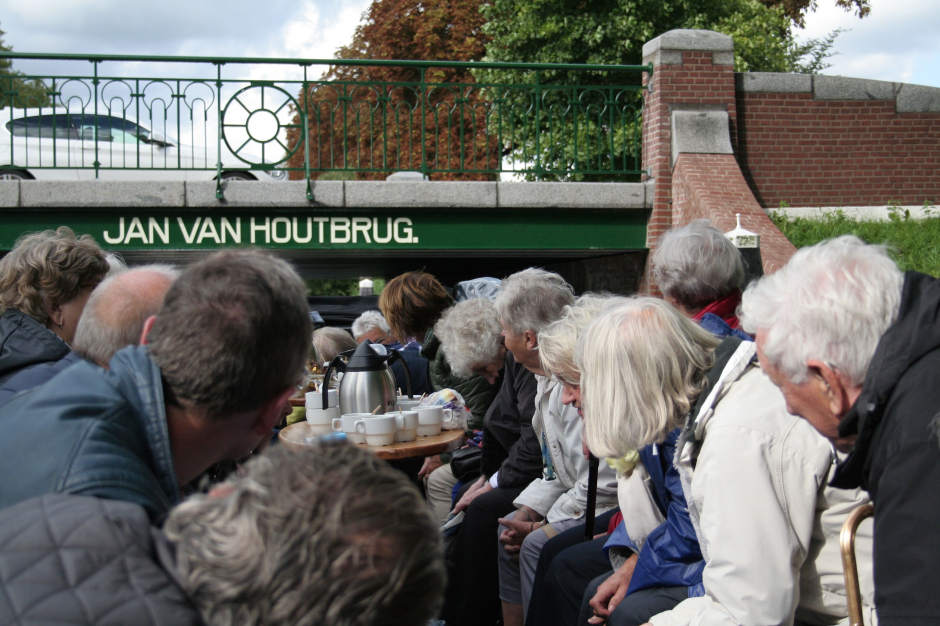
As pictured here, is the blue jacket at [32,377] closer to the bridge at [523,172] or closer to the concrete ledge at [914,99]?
the bridge at [523,172]

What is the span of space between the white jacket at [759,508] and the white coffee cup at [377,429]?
2068 millimetres

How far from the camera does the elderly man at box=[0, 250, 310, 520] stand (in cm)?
124

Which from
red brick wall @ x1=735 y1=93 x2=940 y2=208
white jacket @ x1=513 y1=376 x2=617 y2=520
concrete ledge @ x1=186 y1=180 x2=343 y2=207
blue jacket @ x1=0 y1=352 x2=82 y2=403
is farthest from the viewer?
red brick wall @ x1=735 y1=93 x2=940 y2=208

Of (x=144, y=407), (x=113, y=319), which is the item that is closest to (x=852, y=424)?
(x=144, y=407)

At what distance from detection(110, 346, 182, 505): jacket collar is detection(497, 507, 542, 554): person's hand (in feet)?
8.79

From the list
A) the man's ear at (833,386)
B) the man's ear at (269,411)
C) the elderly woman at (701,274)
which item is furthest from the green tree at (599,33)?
the man's ear at (269,411)

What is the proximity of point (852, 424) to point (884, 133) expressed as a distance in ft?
34.6

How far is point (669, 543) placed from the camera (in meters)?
2.62

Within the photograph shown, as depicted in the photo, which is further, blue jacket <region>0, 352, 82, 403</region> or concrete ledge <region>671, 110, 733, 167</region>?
concrete ledge <region>671, 110, 733, 167</region>

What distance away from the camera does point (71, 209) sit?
868 cm

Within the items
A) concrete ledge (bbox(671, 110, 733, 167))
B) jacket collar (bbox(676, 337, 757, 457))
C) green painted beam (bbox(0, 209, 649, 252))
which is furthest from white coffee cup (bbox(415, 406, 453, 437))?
concrete ledge (bbox(671, 110, 733, 167))

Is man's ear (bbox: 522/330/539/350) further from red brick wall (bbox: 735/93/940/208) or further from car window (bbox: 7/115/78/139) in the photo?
car window (bbox: 7/115/78/139)

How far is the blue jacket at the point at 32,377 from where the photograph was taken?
2369 millimetres

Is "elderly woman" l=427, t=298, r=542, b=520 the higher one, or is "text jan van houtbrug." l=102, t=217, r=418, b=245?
"text jan van houtbrug." l=102, t=217, r=418, b=245
